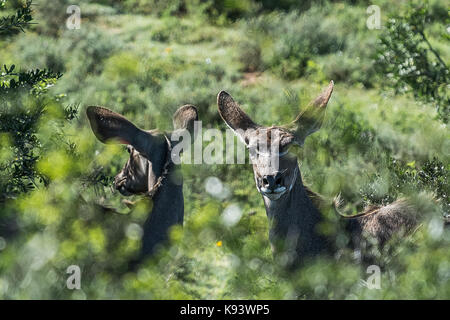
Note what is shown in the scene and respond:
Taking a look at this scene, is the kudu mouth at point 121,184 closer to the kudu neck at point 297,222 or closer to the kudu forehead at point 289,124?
the kudu forehead at point 289,124

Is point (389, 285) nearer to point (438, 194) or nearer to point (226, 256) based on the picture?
point (226, 256)

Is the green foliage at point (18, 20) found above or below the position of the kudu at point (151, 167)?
above

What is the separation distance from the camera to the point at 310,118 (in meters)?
6.02

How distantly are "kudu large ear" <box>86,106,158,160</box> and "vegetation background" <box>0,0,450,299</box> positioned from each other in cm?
24

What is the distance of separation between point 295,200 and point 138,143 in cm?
150

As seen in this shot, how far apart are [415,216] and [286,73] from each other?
9.83 m

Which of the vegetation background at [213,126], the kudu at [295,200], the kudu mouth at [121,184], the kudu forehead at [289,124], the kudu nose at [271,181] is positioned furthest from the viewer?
the kudu mouth at [121,184]

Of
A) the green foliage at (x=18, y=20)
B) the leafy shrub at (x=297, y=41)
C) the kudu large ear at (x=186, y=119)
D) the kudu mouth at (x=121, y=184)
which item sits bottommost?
the leafy shrub at (x=297, y=41)

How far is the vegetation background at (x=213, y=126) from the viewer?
312 cm

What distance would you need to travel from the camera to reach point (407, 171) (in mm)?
7484

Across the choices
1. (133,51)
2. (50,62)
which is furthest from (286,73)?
(50,62)

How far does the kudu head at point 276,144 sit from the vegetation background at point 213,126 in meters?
0.39

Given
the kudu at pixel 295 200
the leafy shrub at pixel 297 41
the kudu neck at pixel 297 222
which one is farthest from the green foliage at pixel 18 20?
the leafy shrub at pixel 297 41

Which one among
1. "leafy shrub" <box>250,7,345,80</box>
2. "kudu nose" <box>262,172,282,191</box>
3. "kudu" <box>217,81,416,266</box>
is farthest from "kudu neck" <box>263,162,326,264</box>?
"leafy shrub" <box>250,7,345,80</box>
